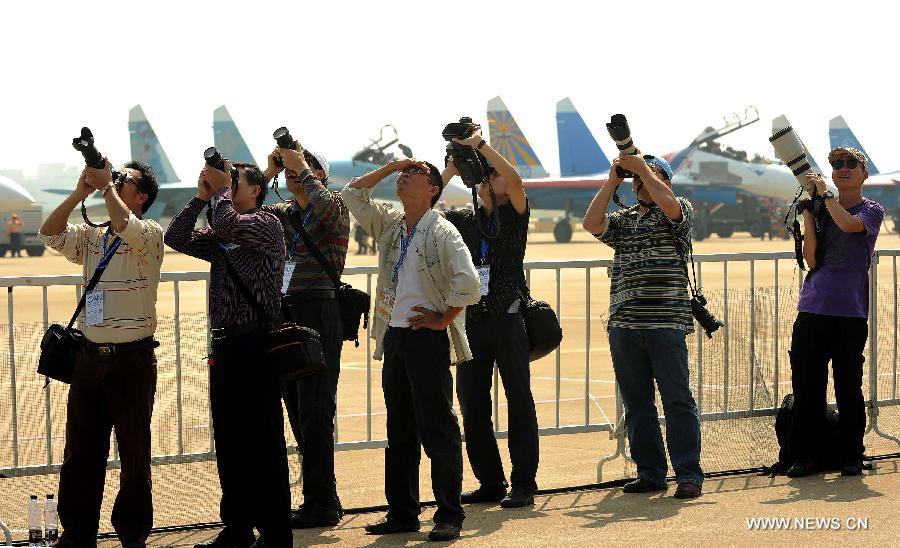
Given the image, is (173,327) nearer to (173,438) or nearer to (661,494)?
(173,438)

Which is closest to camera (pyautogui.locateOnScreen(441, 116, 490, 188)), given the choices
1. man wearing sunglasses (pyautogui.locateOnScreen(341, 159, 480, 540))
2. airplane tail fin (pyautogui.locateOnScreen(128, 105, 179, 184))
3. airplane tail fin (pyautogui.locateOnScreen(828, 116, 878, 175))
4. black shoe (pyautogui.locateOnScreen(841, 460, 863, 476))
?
man wearing sunglasses (pyautogui.locateOnScreen(341, 159, 480, 540))

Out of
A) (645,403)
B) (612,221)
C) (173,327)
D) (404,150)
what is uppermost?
(404,150)

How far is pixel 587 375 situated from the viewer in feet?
23.1

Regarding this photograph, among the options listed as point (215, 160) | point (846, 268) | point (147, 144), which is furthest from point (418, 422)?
point (147, 144)

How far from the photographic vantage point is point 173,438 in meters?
6.52

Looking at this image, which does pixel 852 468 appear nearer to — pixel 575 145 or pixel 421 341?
pixel 421 341

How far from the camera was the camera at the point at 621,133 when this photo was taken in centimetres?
593

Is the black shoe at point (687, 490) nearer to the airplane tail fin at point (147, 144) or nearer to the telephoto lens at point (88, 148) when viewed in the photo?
the telephoto lens at point (88, 148)

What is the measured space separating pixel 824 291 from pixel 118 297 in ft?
12.2

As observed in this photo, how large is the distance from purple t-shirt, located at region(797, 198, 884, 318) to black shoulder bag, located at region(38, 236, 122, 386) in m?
3.72

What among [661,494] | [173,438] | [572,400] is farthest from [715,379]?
[173,438]

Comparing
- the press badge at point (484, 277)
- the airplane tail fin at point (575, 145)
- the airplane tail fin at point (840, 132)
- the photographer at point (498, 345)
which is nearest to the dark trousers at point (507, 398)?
the photographer at point (498, 345)

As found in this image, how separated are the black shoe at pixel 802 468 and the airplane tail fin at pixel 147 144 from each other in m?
72.3

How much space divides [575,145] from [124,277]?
2829 inches
